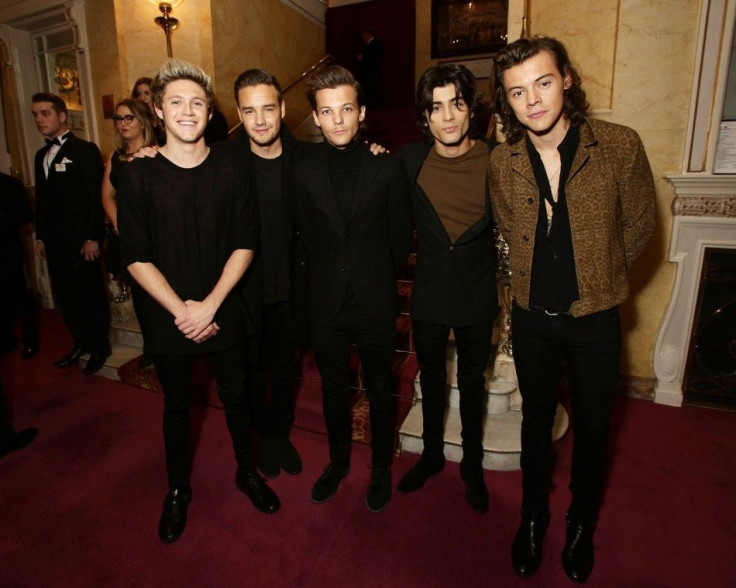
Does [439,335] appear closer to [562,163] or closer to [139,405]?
[562,163]

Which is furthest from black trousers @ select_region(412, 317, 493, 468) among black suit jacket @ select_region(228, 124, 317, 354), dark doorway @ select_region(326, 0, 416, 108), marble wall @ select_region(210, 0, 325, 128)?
dark doorway @ select_region(326, 0, 416, 108)

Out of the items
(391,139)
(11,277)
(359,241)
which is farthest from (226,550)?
(391,139)

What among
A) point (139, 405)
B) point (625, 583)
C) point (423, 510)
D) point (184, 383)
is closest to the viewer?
point (625, 583)

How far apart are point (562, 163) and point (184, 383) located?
66.3 inches

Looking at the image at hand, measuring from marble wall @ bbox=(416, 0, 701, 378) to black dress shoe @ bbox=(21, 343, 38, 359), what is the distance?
14.9 ft

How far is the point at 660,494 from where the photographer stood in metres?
2.38

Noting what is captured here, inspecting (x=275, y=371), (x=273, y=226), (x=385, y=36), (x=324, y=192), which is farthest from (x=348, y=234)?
(x=385, y=36)

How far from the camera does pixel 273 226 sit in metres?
2.20

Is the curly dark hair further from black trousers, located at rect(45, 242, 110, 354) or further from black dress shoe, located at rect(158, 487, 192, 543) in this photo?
black trousers, located at rect(45, 242, 110, 354)

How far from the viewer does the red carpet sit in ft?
6.37

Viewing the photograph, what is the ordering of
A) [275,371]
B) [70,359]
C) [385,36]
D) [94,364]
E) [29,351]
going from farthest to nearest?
[385,36]
[29,351]
[70,359]
[94,364]
[275,371]

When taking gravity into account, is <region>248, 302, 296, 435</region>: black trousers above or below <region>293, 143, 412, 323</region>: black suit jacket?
below

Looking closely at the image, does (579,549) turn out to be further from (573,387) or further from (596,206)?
(596,206)

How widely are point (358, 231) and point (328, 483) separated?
1238 mm
